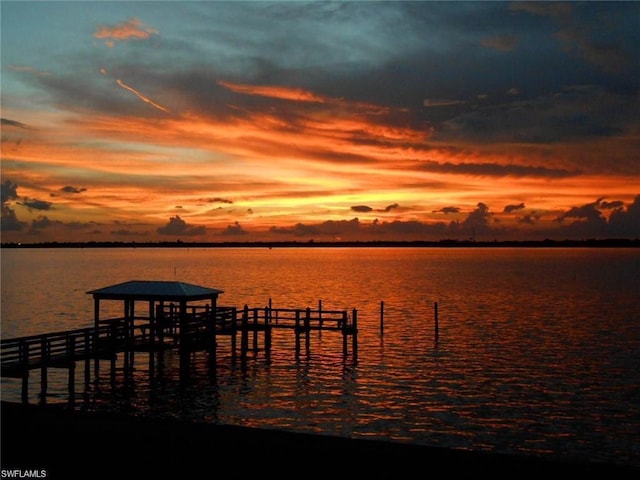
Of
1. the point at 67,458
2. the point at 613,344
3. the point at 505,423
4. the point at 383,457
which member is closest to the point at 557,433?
the point at 505,423

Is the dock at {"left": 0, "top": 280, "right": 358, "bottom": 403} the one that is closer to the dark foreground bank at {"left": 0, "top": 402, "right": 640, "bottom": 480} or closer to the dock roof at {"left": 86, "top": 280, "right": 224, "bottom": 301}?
the dock roof at {"left": 86, "top": 280, "right": 224, "bottom": 301}

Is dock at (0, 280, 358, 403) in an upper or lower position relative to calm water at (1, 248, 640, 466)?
upper

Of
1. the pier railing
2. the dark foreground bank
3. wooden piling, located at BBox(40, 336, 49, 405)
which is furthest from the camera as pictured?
wooden piling, located at BBox(40, 336, 49, 405)

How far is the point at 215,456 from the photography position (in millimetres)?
14000

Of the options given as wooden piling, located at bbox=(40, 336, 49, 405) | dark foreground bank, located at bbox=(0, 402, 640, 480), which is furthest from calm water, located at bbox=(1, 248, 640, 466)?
dark foreground bank, located at bbox=(0, 402, 640, 480)

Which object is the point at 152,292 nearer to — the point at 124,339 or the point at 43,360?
the point at 124,339

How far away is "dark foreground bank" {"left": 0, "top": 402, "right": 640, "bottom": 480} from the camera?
1309 centimetres

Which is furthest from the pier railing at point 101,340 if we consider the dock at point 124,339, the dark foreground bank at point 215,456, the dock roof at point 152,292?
the dark foreground bank at point 215,456

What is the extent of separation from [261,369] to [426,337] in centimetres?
→ 1644

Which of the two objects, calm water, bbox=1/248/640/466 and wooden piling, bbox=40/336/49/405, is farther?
wooden piling, bbox=40/336/49/405

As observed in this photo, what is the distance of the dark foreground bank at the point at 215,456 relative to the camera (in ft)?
43.0

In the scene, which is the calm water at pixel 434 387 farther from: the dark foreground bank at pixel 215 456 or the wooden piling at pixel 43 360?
the dark foreground bank at pixel 215 456

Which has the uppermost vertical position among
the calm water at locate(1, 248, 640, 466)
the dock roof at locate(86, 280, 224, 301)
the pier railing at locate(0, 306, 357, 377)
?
the dock roof at locate(86, 280, 224, 301)

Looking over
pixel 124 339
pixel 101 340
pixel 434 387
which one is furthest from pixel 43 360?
pixel 434 387
